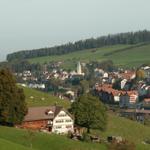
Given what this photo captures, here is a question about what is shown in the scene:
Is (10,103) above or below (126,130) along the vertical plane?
above

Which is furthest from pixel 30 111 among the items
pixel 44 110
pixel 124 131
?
pixel 124 131

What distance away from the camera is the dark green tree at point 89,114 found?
76.4 metres

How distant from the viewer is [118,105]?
17550 cm

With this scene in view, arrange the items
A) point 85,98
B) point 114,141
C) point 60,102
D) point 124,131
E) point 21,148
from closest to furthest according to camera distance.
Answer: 1. point 21,148
2. point 114,141
3. point 85,98
4. point 124,131
5. point 60,102

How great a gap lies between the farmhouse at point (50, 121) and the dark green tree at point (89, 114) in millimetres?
1462

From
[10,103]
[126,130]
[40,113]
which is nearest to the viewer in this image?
[10,103]

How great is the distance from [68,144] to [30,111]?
21.3m

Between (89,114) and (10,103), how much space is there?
9910mm

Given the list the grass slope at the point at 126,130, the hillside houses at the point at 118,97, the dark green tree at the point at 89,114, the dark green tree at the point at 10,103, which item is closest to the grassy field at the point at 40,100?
the grass slope at the point at 126,130

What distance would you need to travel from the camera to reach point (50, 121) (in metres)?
81.0

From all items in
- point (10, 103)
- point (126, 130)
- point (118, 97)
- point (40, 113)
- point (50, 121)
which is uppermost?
point (10, 103)

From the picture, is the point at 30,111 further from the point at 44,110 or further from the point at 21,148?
the point at 21,148

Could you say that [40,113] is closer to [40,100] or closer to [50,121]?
[50,121]

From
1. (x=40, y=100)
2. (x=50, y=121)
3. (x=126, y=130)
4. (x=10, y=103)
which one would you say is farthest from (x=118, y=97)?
(x=10, y=103)
